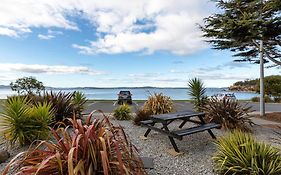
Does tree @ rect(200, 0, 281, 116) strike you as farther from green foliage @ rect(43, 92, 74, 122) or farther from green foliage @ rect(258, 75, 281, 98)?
green foliage @ rect(258, 75, 281, 98)

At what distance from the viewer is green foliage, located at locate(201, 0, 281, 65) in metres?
8.75

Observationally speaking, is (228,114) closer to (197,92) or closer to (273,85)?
(197,92)

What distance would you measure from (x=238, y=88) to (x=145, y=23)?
31.4 metres

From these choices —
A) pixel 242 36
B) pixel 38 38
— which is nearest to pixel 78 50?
pixel 38 38

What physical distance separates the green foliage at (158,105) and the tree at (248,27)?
361cm

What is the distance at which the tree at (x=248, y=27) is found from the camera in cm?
878

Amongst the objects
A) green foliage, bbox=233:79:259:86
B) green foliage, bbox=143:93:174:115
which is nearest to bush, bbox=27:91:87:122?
green foliage, bbox=143:93:174:115

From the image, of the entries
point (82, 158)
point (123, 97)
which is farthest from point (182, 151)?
point (123, 97)

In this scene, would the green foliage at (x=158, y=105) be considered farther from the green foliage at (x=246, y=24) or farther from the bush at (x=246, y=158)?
the bush at (x=246, y=158)

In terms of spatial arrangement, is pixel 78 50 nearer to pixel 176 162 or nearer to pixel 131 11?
pixel 131 11

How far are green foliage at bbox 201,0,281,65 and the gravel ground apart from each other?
3944 mm

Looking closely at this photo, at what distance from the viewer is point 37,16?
9031mm

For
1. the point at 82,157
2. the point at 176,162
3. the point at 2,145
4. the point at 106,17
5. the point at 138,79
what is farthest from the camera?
the point at 138,79

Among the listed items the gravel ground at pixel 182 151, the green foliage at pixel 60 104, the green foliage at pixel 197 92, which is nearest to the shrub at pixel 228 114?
the gravel ground at pixel 182 151
